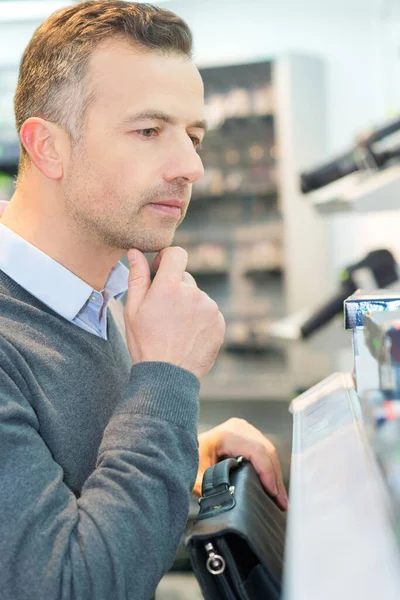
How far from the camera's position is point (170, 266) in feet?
4.24

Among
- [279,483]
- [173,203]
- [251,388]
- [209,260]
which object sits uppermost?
[173,203]

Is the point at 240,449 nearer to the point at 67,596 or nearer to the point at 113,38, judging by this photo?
the point at 67,596

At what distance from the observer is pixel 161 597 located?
2922 millimetres

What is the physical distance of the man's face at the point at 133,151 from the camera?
1.34m

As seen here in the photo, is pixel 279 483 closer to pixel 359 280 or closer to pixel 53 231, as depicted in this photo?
pixel 53 231

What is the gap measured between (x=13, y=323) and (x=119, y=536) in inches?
16.2

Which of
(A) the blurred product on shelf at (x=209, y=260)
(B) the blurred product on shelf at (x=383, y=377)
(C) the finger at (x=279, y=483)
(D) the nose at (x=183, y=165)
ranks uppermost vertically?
(D) the nose at (x=183, y=165)

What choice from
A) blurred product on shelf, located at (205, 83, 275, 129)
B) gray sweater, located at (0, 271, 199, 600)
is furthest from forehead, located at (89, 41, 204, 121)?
blurred product on shelf, located at (205, 83, 275, 129)

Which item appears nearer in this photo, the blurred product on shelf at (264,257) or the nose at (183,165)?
the nose at (183,165)

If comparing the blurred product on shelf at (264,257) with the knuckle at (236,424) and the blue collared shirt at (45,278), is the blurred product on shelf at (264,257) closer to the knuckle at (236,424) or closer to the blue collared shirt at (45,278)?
the knuckle at (236,424)

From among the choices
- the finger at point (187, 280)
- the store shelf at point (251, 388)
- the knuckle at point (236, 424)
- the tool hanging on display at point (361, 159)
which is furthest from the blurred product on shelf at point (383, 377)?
the store shelf at point (251, 388)

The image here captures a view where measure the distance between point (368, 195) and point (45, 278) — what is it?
116 centimetres

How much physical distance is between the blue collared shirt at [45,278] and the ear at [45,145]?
5.4 inches

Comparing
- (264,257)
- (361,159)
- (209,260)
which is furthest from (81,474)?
(209,260)
